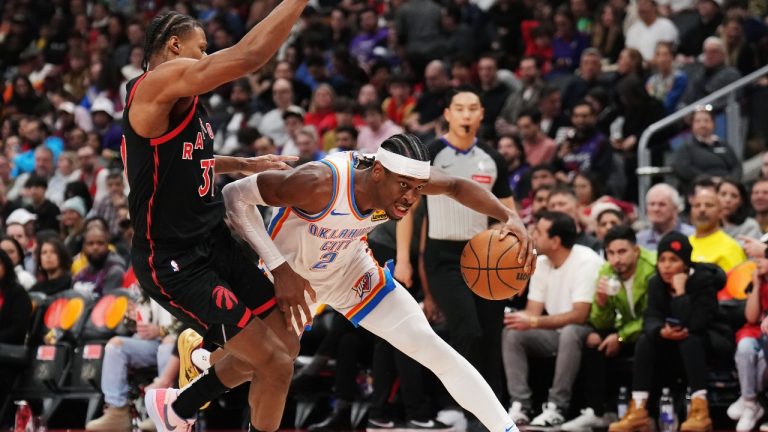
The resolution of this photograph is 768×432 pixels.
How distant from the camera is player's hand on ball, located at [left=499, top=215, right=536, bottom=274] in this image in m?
5.85

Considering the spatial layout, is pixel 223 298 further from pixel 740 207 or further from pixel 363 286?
pixel 740 207

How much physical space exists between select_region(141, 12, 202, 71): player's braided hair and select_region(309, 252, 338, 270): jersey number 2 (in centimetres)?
132

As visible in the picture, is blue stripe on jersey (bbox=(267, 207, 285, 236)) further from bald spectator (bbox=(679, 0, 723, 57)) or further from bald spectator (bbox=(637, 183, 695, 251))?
bald spectator (bbox=(679, 0, 723, 57))

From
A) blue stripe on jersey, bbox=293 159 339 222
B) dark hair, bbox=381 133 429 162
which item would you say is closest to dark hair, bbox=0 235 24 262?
blue stripe on jersey, bbox=293 159 339 222

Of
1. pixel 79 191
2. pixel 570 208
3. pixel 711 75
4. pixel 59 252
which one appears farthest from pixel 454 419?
pixel 79 191

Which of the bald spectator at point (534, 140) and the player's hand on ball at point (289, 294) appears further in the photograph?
the bald spectator at point (534, 140)

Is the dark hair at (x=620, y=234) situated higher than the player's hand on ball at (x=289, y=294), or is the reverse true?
the dark hair at (x=620, y=234)

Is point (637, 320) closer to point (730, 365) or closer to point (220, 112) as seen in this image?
point (730, 365)

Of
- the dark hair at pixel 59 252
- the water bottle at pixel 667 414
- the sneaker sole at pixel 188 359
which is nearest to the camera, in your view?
the sneaker sole at pixel 188 359

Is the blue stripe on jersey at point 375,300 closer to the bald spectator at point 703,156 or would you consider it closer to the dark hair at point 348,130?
the bald spectator at point 703,156

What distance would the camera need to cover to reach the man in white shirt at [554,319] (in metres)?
8.28

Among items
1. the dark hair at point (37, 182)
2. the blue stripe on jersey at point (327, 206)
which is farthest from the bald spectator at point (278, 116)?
the blue stripe on jersey at point (327, 206)

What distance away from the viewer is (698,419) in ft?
25.4

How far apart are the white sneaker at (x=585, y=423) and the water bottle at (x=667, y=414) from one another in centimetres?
46
